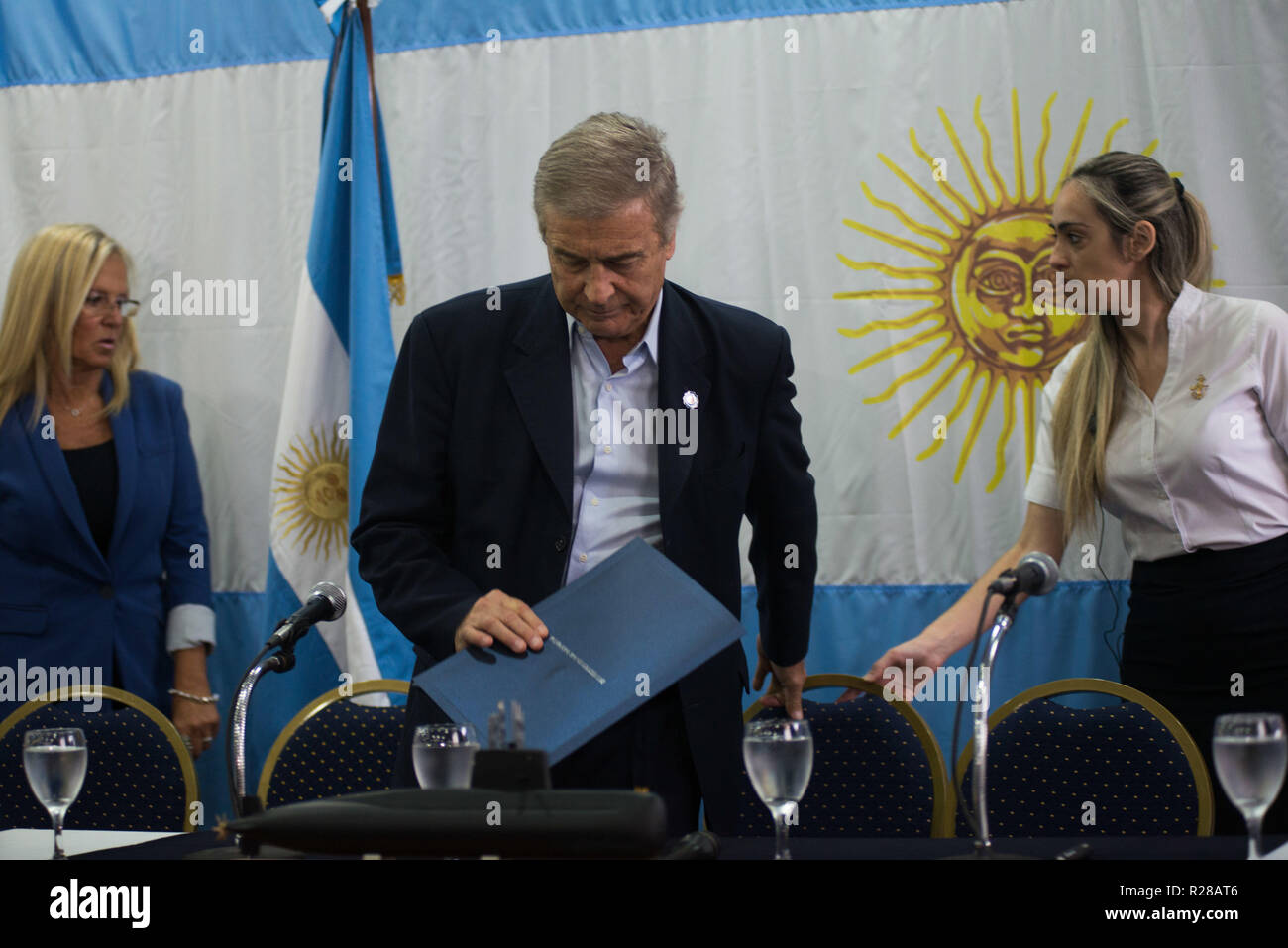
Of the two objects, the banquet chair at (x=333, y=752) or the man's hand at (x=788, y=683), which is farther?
the banquet chair at (x=333, y=752)

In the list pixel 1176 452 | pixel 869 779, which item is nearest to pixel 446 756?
pixel 869 779

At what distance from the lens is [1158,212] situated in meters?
2.73

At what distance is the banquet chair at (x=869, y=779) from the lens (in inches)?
99.3

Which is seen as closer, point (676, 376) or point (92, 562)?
point (676, 376)

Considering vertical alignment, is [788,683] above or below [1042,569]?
below

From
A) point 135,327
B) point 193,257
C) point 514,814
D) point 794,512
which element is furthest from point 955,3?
point 514,814

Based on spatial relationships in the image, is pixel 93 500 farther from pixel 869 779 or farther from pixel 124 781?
pixel 869 779

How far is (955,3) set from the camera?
135 inches

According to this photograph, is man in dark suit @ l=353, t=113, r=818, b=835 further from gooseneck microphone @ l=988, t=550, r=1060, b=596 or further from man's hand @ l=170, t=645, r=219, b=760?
man's hand @ l=170, t=645, r=219, b=760

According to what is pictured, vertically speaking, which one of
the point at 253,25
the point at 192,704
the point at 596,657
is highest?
the point at 253,25

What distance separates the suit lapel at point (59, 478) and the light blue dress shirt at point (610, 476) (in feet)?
6.33

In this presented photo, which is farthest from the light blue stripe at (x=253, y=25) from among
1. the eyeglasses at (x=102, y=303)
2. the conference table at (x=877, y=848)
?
the conference table at (x=877, y=848)

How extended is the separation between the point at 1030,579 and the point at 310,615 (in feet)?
3.13

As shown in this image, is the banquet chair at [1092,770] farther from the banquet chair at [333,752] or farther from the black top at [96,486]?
the black top at [96,486]
